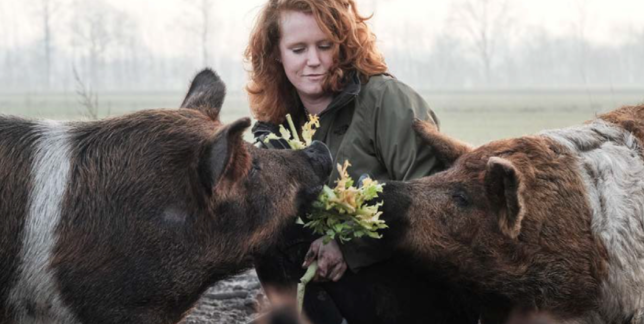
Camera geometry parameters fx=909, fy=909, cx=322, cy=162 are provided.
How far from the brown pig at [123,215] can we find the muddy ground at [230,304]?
230cm

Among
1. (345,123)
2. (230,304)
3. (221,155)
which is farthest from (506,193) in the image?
(230,304)

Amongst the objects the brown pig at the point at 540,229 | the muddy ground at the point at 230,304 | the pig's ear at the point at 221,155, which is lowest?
the muddy ground at the point at 230,304

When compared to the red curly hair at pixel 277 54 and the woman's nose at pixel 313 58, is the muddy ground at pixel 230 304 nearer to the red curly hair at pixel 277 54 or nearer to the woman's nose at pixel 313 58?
the red curly hair at pixel 277 54

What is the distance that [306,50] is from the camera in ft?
18.4

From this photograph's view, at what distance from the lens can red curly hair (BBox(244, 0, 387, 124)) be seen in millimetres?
5578

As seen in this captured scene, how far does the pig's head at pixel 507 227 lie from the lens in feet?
16.5

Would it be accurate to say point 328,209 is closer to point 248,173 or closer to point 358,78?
point 248,173

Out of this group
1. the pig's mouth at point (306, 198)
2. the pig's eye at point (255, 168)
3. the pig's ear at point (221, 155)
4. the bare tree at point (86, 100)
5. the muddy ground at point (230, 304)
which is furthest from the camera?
the bare tree at point (86, 100)

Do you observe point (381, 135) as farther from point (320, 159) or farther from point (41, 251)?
point (41, 251)

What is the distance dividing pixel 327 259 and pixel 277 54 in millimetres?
1478

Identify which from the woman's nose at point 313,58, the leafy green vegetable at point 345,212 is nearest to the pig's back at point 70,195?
the leafy green vegetable at point 345,212

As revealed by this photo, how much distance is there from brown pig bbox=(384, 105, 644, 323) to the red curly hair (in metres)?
0.89

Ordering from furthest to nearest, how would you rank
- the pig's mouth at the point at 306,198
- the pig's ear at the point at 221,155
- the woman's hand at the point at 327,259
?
the woman's hand at the point at 327,259 < the pig's mouth at the point at 306,198 < the pig's ear at the point at 221,155

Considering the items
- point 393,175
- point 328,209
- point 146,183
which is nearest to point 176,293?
point 146,183
